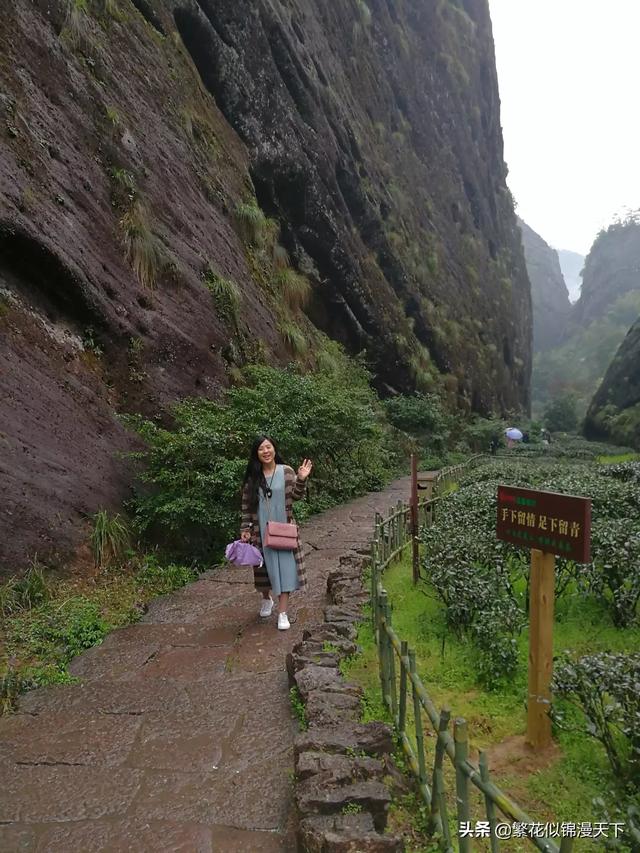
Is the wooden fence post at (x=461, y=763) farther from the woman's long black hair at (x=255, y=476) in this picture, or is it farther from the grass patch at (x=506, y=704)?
the woman's long black hair at (x=255, y=476)

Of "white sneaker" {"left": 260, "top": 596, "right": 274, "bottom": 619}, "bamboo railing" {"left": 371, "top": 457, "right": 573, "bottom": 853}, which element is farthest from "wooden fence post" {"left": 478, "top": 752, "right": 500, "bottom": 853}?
"white sneaker" {"left": 260, "top": 596, "right": 274, "bottom": 619}

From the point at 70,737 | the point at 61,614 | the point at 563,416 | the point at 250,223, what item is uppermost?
the point at 250,223

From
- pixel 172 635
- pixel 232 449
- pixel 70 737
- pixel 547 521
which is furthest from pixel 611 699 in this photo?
pixel 232 449

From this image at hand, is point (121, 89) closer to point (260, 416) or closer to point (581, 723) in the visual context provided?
point (260, 416)

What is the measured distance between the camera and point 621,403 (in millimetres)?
36938

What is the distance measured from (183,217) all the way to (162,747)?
9.21 meters

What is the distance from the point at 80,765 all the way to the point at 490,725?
8.22 ft

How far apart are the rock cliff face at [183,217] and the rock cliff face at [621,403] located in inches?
485

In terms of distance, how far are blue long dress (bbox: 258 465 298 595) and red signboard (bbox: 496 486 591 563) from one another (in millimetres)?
1902

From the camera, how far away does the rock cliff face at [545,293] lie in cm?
9094

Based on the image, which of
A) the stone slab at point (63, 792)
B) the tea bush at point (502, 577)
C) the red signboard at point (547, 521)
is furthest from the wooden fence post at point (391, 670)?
the stone slab at point (63, 792)

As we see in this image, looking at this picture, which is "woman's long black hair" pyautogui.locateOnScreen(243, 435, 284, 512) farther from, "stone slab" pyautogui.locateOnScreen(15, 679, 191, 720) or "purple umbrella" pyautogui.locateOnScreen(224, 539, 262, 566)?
"stone slab" pyautogui.locateOnScreen(15, 679, 191, 720)

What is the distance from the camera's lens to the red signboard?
3.14m

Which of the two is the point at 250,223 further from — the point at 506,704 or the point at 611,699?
the point at 611,699
